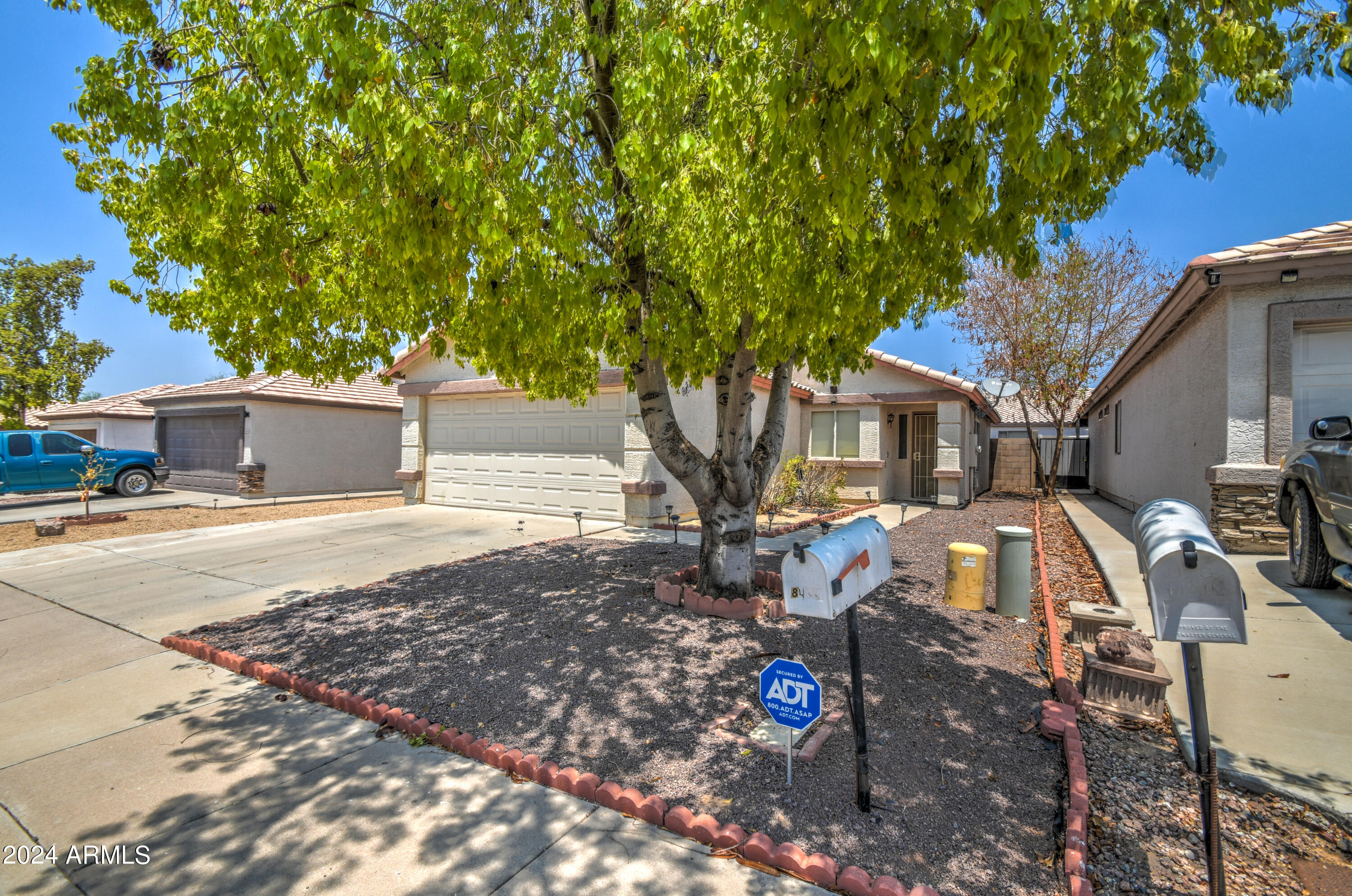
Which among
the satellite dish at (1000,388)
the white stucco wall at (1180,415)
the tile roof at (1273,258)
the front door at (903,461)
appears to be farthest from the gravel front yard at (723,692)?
the satellite dish at (1000,388)

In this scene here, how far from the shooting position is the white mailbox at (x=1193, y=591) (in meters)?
2.15

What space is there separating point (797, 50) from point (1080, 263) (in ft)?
58.9

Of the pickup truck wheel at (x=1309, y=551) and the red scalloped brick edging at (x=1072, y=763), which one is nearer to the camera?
the red scalloped brick edging at (x=1072, y=763)

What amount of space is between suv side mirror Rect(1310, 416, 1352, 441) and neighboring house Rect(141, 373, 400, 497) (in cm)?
1927

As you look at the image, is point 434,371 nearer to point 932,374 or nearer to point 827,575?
point 932,374

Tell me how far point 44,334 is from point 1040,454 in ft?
113

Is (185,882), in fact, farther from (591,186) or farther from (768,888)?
(591,186)

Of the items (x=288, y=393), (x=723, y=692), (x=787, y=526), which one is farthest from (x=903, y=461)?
(x=288, y=393)

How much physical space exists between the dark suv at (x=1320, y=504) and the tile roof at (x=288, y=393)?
1698cm

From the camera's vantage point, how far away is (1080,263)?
1727cm

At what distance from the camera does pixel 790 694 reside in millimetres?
2986


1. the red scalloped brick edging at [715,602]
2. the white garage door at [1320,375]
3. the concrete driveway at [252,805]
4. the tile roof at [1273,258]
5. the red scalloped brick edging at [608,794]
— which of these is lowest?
the concrete driveway at [252,805]

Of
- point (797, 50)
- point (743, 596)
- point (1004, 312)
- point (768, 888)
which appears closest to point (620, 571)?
point (743, 596)

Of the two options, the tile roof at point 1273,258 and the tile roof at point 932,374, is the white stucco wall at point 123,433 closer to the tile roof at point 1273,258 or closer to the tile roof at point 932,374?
the tile roof at point 932,374
